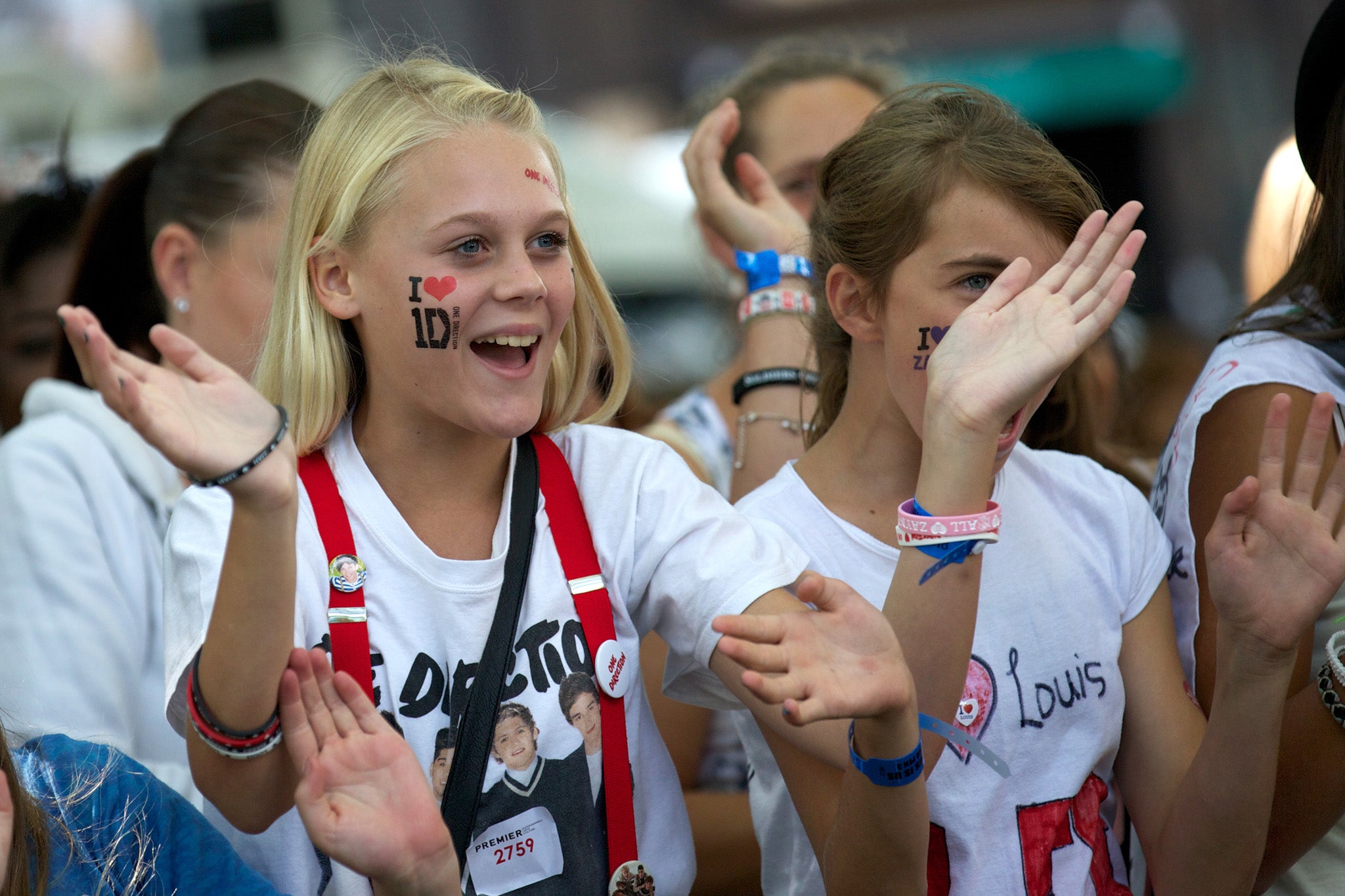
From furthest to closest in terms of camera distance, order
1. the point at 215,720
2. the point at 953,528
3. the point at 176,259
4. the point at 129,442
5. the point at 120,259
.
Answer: the point at 120,259
the point at 176,259
the point at 129,442
the point at 953,528
the point at 215,720

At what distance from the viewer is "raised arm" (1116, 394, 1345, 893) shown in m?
1.96

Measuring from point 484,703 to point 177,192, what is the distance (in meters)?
1.76

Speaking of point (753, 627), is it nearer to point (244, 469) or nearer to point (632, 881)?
point (632, 881)

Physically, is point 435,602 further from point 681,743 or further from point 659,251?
point 659,251

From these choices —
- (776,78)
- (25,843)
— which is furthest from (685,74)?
(25,843)

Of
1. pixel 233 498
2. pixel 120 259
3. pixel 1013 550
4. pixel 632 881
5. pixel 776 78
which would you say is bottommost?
pixel 632 881

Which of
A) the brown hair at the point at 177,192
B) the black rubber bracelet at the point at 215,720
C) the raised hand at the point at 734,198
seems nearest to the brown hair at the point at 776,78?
the raised hand at the point at 734,198

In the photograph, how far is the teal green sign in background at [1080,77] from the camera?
13.8 metres

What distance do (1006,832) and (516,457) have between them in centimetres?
100

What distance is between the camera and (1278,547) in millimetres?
1978

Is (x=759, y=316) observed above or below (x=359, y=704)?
above

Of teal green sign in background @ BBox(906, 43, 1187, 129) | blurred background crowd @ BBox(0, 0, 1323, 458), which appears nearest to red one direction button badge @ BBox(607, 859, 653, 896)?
blurred background crowd @ BBox(0, 0, 1323, 458)

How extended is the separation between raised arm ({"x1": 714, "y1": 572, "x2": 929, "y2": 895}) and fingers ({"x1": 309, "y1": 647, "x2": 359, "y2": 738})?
518 mm

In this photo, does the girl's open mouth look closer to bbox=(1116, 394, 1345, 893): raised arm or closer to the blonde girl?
the blonde girl
